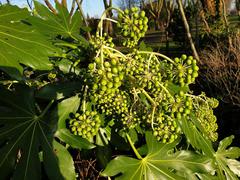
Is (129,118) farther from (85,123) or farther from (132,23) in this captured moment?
(132,23)

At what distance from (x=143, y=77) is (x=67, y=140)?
0.35 metres

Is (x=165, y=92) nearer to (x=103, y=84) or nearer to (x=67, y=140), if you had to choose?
(x=103, y=84)

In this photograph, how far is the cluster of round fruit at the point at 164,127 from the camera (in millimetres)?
1144

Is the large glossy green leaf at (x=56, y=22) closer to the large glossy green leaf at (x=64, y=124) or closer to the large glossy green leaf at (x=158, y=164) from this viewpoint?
the large glossy green leaf at (x=64, y=124)

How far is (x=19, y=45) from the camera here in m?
1.23

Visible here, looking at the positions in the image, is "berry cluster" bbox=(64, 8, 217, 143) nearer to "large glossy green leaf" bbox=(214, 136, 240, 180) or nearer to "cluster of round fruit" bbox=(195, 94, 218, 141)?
"cluster of round fruit" bbox=(195, 94, 218, 141)

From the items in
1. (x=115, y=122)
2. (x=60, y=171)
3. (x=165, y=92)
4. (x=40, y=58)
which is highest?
(x=40, y=58)

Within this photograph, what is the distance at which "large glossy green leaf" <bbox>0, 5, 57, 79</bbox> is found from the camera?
3.78 feet

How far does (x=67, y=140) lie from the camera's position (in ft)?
3.92

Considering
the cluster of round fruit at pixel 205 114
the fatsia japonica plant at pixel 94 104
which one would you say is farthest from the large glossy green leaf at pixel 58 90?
the cluster of round fruit at pixel 205 114

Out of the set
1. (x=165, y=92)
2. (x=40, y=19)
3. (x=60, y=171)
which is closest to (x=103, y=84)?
(x=165, y=92)

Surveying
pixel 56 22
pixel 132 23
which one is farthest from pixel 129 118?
pixel 56 22

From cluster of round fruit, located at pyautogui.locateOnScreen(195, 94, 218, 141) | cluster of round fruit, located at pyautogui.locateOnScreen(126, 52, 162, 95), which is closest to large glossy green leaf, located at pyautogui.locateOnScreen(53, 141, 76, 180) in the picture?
cluster of round fruit, located at pyautogui.locateOnScreen(126, 52, 162, 95)

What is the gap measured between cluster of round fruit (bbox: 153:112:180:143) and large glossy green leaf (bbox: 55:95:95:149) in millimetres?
253
